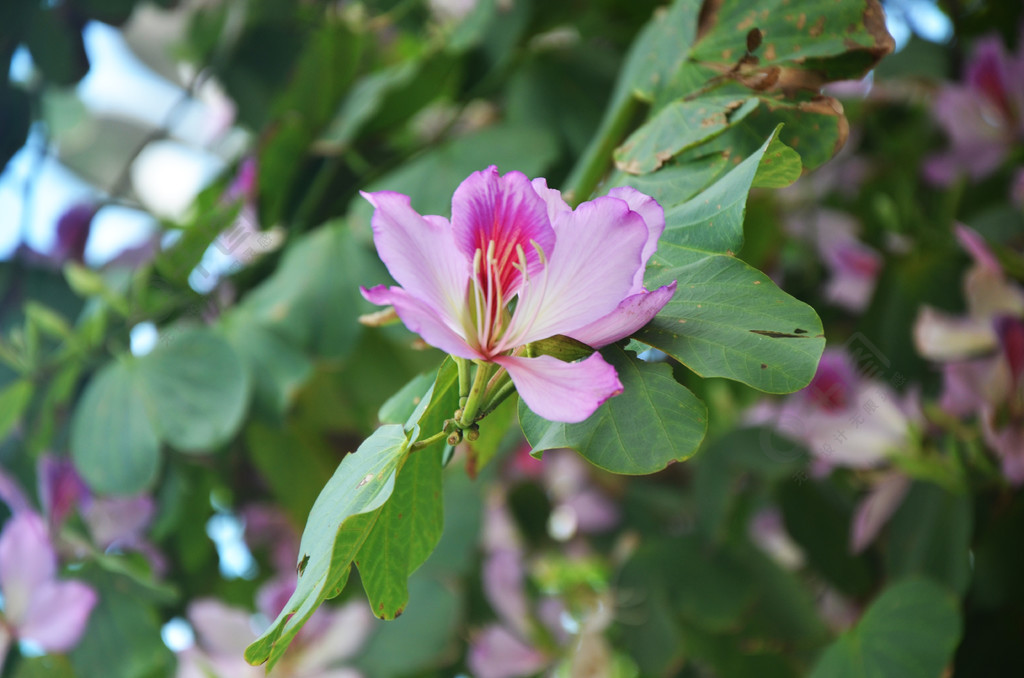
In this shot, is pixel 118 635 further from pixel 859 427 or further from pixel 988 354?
pixel 988 354

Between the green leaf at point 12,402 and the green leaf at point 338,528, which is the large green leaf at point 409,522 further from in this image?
the green leaf at point 12,402

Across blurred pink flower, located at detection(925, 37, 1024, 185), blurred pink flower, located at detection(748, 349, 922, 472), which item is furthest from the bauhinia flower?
blurred pink flower, located at detection(925, 37, 1024, 185)

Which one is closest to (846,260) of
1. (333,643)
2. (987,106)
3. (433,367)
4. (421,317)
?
(987,106)

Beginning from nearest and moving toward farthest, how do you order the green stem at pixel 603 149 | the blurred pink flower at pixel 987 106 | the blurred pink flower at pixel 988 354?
1. the green stem at pixel 603 149
2. the blurred pink flower at pixel 988 354
3. the blurred pink flower at pixel 987 106

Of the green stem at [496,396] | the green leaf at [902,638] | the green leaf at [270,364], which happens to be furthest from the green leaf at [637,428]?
the green leaf at [270,364]

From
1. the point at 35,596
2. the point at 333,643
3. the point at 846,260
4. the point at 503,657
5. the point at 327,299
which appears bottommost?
the point at 503,657

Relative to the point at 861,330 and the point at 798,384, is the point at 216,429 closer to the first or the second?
the point at 798,384
